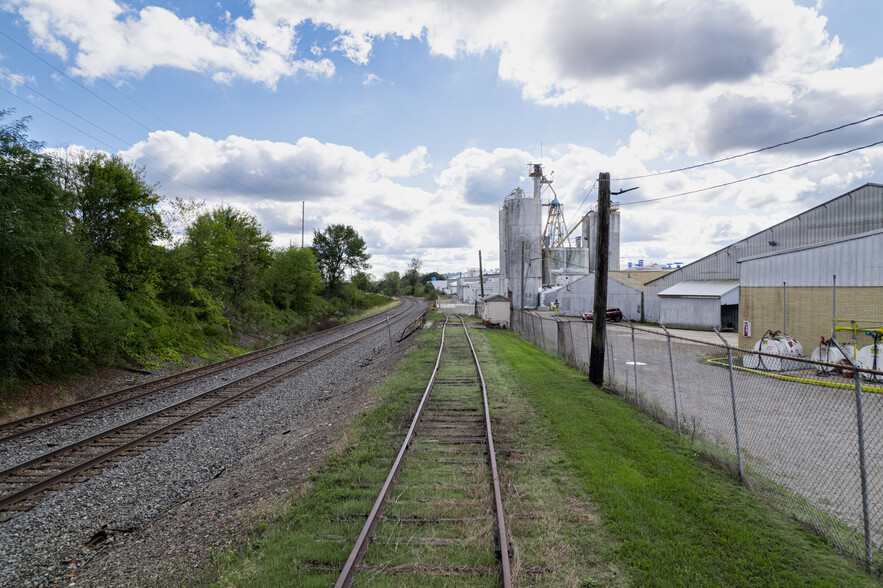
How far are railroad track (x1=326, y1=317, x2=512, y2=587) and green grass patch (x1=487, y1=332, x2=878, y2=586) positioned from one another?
1.29m

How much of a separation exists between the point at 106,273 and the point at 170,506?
16.1 metres

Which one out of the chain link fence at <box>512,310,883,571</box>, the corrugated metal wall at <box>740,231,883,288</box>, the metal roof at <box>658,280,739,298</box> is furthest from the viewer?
the metal roof at <box>658,280,739,298</box>

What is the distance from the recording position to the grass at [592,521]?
14.6ft

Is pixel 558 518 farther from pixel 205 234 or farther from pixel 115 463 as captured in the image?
pixel 205 234

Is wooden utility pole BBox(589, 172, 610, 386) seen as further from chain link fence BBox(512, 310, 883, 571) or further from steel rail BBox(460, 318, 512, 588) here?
steel rail BBox(460, 318, 512, 588)

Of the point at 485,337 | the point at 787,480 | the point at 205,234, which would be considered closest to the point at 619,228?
the point at 485,337

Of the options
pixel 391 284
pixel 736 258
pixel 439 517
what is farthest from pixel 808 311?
pixel 391 284

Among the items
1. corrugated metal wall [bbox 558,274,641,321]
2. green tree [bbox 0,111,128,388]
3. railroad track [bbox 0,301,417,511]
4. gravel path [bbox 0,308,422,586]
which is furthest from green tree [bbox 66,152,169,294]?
corrugated metal wall [bbox 558,274,641,321]

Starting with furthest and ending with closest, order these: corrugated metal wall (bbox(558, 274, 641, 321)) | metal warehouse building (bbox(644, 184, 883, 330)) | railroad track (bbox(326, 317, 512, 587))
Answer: corrugated metal wall (bbox(558, 274, 641, 321)), metal warehouse building (bbox(644, 184, 883, 330)), railroad track (bbox(326, 317, 512, 587))

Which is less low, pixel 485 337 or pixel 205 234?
pixel 205 234

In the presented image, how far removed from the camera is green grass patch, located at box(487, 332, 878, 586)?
175 inches

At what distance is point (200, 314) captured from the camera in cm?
2533

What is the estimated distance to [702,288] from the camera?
3547cm

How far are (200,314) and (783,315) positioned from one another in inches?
1113
